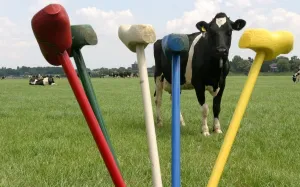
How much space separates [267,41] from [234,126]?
0.36 m

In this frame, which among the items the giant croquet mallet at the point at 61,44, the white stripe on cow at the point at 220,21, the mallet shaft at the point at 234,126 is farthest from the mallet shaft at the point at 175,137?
the white stripe on cow at the point at 220,21

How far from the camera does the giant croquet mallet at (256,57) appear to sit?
165 cm

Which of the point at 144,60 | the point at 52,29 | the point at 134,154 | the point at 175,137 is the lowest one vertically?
the point at 134,154

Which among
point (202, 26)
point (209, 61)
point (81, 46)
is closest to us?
point (81, 46)

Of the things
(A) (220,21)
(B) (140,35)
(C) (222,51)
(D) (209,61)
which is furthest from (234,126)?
(D) (209,61)

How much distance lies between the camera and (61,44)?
1.48 m

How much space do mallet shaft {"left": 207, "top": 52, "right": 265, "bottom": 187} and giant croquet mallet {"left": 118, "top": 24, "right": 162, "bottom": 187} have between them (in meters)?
0.23

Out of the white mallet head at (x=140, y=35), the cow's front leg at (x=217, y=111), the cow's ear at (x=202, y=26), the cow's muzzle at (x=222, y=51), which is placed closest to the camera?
the white mallet head at (x=140, y=35)

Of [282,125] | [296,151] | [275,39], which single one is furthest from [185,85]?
[275,39]

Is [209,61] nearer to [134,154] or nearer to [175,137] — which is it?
A: [134,154]

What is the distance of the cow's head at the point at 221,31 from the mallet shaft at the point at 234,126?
15.4 ft

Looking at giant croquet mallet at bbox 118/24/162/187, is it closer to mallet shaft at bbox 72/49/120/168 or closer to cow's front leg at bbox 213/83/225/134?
mallet shaft at bbox 72/49/120/168

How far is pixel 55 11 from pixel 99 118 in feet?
1.68

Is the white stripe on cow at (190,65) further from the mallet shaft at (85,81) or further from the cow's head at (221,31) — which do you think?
the mallet shaft at (85,81)
